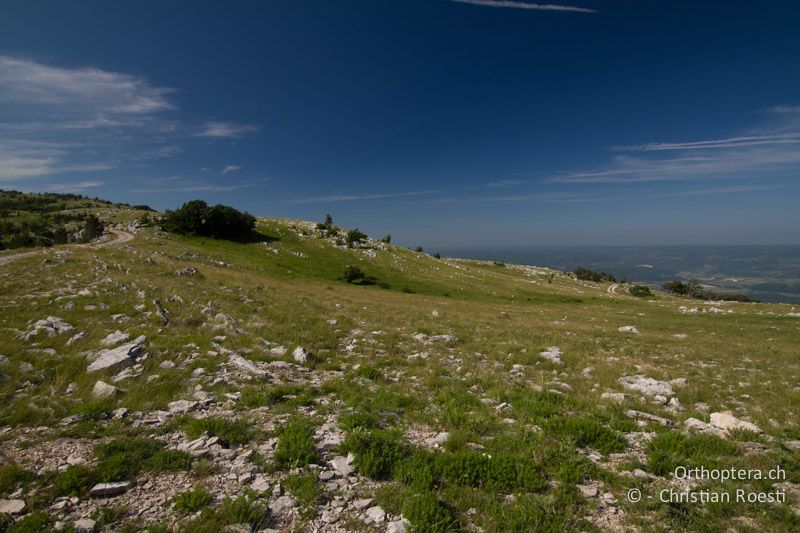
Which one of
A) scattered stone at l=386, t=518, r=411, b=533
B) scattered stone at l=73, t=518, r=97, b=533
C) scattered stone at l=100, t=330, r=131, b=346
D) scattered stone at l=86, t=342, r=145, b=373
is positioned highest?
scattered stone at l=100, t=330, r=131, b=346

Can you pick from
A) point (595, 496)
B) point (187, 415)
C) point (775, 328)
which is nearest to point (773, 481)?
point (595, 496)

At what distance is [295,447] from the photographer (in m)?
6.00

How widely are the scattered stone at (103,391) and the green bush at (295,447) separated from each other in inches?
169

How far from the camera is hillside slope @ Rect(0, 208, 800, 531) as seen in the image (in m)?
4.82

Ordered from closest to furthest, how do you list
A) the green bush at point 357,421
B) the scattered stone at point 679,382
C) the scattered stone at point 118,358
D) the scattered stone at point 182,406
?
the green bush at point 357,421 → the scattered stone at point 182,406 → the scattered stone at point 118,358 → the scattered stone at point 679,382

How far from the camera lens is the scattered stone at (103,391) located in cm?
741

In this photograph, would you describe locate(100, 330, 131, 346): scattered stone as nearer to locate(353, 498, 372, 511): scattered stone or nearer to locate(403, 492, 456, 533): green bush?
locate(353, 498, 372, 511): scattered stone

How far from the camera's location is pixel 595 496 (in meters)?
5.39

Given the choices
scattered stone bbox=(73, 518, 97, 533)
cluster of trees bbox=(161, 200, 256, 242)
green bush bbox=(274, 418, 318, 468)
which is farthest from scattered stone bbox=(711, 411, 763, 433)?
cluster of trees bbox=(161, 200, 256, 242)

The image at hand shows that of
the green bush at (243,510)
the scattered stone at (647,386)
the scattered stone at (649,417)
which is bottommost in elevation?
the scattered stone at (647,386)

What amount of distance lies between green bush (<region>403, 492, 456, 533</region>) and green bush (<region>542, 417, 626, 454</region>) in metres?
3.65

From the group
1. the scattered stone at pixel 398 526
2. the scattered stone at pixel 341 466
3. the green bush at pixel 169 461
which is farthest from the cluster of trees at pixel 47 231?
the scattered stone at pixel 398 526

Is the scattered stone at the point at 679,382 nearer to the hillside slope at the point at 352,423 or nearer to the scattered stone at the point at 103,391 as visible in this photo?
the hillside slope at the point at 352,423

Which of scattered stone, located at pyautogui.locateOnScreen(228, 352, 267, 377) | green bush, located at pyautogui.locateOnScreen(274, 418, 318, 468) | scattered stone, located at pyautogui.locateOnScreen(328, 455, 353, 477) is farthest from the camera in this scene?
scattered stone, located at pyautogui.locateOnScreen(228, 352, 267, 377)
